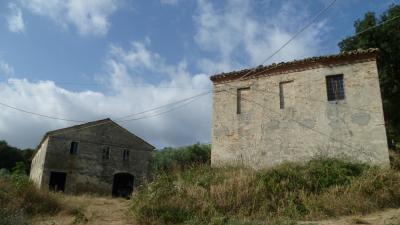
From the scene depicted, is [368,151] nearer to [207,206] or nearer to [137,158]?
[207,206]

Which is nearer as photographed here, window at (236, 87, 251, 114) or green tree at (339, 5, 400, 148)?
window at (236, 87, 251, 114)

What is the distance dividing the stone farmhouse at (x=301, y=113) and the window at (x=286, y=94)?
0.04m

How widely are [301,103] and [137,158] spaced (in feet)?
53.9

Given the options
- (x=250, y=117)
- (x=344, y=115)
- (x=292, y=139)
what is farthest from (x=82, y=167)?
(x=344, y=115)

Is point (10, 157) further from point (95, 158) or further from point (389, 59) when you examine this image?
point (389, 59)

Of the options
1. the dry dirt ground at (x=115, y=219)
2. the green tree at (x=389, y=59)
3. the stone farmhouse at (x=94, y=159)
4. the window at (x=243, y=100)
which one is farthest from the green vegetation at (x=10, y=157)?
the green tree at (x=389, y=59)

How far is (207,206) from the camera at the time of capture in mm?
12398

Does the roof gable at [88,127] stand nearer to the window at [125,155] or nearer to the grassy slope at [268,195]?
the window at [125,155]

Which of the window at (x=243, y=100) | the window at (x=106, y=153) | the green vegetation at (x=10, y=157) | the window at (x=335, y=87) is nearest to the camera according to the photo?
the window at (x=335, y=87)

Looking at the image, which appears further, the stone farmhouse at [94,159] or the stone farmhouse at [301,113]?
the stone farmhouse at [94,159]

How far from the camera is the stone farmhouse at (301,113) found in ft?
51.4

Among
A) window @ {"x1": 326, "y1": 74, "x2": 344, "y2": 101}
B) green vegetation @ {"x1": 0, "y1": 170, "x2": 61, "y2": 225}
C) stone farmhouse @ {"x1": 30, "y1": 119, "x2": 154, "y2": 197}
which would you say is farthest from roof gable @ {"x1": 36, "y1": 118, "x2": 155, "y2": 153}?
window @ {"x1": 326, "y1": 74, "x2": 344, "y2": 101}

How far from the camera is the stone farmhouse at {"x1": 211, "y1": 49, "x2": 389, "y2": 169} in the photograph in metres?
15.7

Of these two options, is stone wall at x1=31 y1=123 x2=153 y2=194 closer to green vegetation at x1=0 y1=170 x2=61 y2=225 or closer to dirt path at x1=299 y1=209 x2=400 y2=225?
green vegetation at x1=0 y1=170 x2=61 y2=225
